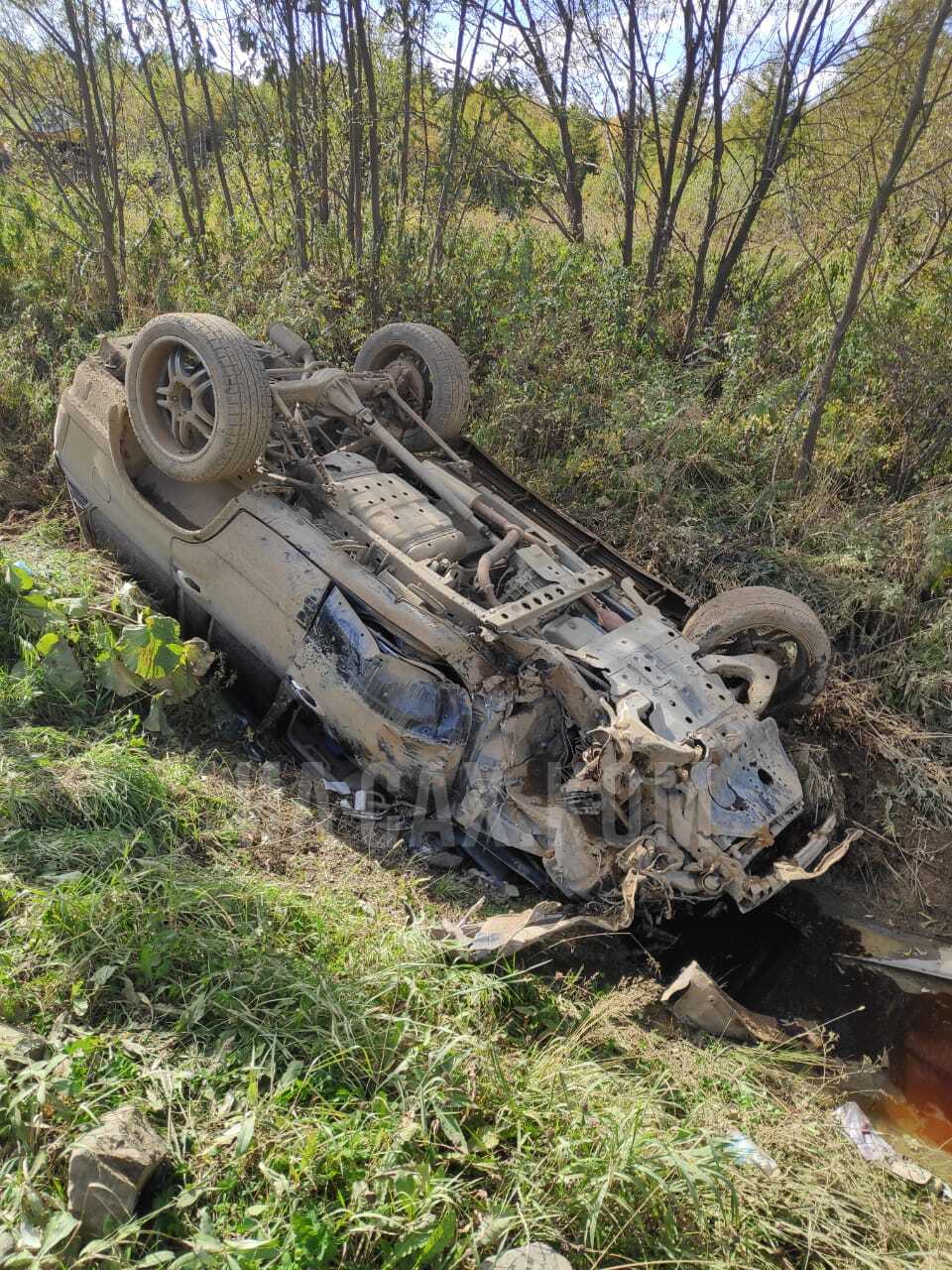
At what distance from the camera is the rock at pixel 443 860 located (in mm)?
3955

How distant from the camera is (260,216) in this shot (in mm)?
8398

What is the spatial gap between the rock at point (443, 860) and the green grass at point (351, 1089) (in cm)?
41

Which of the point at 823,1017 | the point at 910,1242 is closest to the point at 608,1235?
the point at 910,1242

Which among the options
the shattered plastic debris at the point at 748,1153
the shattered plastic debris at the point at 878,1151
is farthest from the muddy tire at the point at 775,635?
the shattered plastic debris at the point at 748,1153

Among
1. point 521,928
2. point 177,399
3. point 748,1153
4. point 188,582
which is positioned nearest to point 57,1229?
point 521,928

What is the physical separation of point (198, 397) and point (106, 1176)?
327 centimetres

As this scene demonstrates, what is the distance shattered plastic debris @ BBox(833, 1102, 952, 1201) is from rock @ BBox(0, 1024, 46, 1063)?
8.90ft

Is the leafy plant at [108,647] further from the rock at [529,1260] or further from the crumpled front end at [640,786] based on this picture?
the rock at [529,1260]

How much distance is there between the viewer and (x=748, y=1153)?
265cm

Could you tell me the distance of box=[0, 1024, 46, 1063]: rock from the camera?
2.38m

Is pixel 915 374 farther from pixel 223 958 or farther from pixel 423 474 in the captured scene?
pixel 223 958

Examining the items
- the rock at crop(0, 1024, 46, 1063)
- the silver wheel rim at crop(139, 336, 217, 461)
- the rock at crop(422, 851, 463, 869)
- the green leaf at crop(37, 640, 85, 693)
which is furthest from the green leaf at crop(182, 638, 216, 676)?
the rock at crop(0, 1024, 46, 1063)

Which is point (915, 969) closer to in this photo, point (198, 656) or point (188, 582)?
point (198, 656)

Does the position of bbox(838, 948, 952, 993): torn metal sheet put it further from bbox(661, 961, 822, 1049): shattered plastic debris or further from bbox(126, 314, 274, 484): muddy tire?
bbox(126, 314, 274, 484): muddy tire
